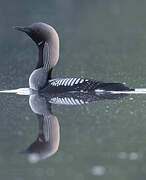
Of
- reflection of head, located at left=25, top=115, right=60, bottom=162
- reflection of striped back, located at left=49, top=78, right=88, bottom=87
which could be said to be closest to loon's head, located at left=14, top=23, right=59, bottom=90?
reflection of striped back, located at left=49, top=78, right=88, bottom=87

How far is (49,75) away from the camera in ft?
32.3

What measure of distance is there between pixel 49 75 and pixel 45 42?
49 cm

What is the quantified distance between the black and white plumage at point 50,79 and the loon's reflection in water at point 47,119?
0.09 metres

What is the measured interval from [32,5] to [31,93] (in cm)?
1500

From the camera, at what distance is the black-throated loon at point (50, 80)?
8.91 m

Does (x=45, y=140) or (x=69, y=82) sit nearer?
(x=45, y=140)

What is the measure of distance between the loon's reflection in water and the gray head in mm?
809

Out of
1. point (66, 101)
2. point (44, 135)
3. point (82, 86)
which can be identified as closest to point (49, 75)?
point (82, 86)

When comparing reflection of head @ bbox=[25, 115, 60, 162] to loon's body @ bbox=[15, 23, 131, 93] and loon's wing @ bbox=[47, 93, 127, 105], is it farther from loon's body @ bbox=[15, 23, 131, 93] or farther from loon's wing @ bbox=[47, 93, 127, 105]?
loon's body @ bbox=[15, 23, 131, 93]

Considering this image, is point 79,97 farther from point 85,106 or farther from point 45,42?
point 45,42

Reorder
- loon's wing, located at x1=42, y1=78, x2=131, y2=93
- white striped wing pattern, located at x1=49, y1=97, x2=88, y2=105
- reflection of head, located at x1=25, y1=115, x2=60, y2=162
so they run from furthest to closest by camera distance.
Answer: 1. loon's wing, located at x1=42, y1=78, x2=131, y2=93
2. white striped wing pattern, located at x1=49, y1=97, x2=88, y2=105
3. reflection of head, located at x1=25, y1=115, x2=60, y2=162

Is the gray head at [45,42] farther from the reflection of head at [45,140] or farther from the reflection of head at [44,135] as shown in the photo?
the reflection of head at [45,140]

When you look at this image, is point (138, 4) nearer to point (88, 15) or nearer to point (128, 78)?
point (88, 15)

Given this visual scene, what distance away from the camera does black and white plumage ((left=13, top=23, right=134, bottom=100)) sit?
8.92 metres
